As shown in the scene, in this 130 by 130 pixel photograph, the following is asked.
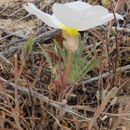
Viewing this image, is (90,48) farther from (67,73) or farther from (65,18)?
(65,18)

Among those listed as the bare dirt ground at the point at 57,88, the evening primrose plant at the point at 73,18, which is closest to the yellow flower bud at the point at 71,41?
the evening primrose plant at the point at 73,18

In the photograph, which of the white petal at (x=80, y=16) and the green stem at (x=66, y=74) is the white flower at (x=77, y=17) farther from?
the green stem at (x=66, y=74)

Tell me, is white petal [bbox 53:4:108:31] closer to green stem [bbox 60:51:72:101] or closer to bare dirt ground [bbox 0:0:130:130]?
green stem [bbox 60:51:72:101]

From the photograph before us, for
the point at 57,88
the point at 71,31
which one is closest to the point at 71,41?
the point at 71,31

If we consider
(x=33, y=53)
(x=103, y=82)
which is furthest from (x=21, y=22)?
(x=103, y=82)

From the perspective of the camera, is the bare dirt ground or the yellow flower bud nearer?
the yellow flower bud

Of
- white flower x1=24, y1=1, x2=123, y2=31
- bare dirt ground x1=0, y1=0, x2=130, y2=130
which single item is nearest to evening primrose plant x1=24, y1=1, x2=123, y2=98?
white flower x1=24, y1=1, x2=123, y2=31
